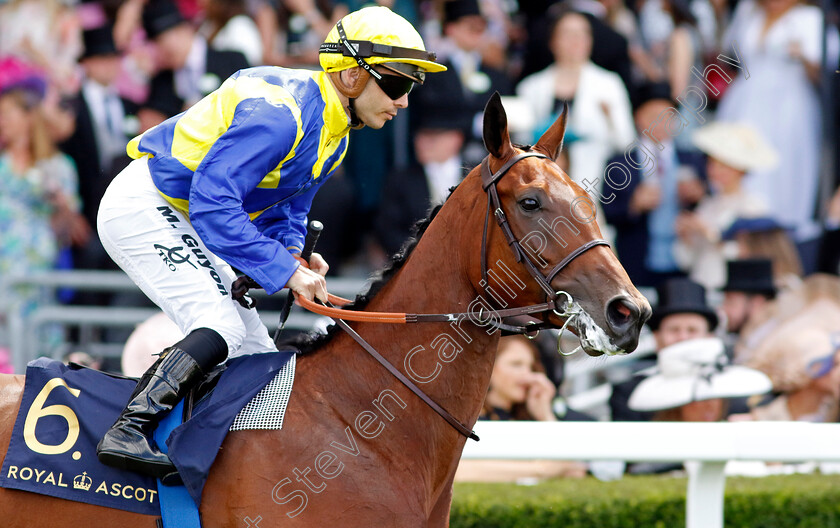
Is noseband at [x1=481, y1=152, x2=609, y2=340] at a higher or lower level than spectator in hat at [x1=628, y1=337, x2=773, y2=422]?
lower

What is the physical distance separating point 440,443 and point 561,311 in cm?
57

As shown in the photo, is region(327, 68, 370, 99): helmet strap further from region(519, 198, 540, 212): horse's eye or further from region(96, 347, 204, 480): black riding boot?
region(96, 347, 204, 480): black riding boot

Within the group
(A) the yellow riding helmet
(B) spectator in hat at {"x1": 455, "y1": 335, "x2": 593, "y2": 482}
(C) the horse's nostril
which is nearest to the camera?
(C) the horse's nostril

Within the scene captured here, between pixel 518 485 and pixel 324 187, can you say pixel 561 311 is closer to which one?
pixel 518 485

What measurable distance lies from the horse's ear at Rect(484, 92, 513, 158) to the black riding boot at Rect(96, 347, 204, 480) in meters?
1.11

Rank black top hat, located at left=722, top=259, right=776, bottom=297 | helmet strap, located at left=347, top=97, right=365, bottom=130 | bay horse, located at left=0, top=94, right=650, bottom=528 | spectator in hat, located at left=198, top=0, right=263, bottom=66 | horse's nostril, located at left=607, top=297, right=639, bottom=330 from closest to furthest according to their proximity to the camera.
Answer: horse's nostril, located at left=607, top=297, right=639, bottom=330 < bay horse, located at left=0, top=94, right=650, bottom=528 < helmet strap, located at left=347, top=97, right=365, bottom=130 < black top hat, located at left=722, top=259, right=776, bottom=297 < spectator in hat, located at left=198, top=0, right=263, bottom=66

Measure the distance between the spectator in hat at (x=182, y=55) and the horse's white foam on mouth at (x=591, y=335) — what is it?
486 cm

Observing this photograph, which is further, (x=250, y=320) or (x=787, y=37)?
(x=787, y=37)

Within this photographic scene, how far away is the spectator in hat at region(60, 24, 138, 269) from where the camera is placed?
23.5ft

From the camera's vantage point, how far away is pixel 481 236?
301cm

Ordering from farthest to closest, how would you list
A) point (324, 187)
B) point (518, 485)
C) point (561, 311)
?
1. point (324, 187)
2. point (518, 485)
3. point (561, 311)

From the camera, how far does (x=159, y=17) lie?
7.46 metres

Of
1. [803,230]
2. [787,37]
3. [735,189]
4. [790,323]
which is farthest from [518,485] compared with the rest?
[787,37]

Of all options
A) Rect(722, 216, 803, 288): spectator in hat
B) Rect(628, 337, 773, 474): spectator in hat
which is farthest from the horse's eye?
Rect(722, 216, 803, 288): spectator in hat
